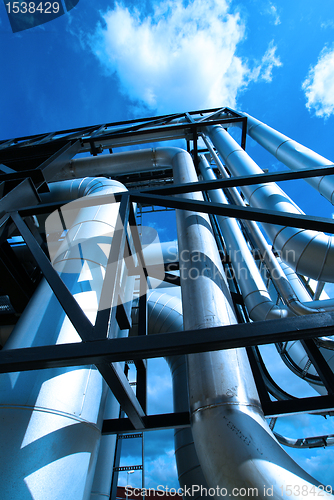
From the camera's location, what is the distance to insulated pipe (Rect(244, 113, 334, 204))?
350 centimetres

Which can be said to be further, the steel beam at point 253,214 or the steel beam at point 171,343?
the steel beam at point 253,214

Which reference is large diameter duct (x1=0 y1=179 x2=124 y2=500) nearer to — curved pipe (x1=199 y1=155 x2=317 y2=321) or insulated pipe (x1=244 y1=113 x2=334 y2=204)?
curved pipe (x1=199 y1=155 x2=317 y2=321)

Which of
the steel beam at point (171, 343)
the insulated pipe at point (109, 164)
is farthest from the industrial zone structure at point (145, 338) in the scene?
the insulated pipe at point (109, 164)

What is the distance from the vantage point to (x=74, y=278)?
267 cm

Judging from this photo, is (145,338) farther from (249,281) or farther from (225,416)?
(249,281)

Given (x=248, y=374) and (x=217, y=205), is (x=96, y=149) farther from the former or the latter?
(x=248, y=374)

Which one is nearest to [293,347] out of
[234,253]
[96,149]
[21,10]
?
[234,253]

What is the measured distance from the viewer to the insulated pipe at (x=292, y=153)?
11.5 ft

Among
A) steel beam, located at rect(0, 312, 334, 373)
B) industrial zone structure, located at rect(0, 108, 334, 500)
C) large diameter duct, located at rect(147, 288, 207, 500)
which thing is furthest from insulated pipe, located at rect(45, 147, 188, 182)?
steel beam, located at rect(0, 312, 334, 373)

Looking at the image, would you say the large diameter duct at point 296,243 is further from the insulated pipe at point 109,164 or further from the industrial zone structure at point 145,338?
the insulated pipe at point 109,164

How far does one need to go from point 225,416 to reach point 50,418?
1.22 m

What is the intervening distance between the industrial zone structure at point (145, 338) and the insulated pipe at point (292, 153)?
0.09ft

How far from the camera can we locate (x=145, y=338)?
4.63ft

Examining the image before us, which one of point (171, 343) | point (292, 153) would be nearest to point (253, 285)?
point (292, 153)
